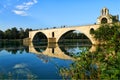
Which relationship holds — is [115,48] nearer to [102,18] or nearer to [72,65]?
[72,65]

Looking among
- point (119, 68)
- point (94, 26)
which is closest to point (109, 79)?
point (119, 68)

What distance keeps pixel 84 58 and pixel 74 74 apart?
20.2 inches

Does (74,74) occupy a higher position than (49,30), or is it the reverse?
(49,30)

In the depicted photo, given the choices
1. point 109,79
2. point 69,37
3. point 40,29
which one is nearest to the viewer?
point 109,79

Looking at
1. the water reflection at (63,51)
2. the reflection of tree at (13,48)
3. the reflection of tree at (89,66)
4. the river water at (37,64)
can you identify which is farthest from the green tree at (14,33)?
the reflection of tree at (89,66)

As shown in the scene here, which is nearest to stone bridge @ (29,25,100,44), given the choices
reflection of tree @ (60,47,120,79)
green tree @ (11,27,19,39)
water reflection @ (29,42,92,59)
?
water reflection @ (29,42,92,59)

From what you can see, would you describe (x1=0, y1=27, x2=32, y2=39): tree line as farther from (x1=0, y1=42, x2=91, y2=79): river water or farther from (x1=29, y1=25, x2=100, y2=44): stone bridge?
(x1=0, y1=42, x2=91, y2=79): river water

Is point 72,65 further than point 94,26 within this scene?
No

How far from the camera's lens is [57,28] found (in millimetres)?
79688

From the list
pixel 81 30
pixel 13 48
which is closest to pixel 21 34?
pixel 81 30

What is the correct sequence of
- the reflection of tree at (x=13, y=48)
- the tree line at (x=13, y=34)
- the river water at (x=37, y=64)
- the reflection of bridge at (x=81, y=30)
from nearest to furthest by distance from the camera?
1. the river water at (x=37, y=64)
2. the reflection of tree at (x=13, y=48)
3. the reflection of bridge at (x=81, y=30)
4. the tree line at (x=13, y=34)

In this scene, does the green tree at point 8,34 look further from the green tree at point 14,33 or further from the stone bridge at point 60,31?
the stone bridge at point 60,31

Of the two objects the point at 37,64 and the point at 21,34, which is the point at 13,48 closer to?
the point at 37,64

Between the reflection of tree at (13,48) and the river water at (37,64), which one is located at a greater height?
the reflection of tree at (13,48)
